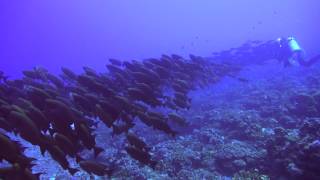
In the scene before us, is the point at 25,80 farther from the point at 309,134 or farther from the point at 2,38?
the point at 2,38

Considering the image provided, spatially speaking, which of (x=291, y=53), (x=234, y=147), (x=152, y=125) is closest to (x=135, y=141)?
(x=152, y=125)

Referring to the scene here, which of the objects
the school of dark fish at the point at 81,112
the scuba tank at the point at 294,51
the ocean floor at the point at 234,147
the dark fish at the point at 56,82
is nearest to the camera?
the school of dark fish at the point at 81,112

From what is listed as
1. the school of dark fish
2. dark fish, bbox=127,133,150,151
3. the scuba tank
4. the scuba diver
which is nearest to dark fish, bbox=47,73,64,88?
the school of dark fish

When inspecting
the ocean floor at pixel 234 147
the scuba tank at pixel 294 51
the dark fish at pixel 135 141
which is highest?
the scuba tank at pixel 294 51

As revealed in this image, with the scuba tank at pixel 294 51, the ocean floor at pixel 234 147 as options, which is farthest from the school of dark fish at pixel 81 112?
the scuba tank at pixel 294 51

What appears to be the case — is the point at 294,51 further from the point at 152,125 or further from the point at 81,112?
the point at 81,112

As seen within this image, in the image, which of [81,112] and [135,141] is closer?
[135,141]

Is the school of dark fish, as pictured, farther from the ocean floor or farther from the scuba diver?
the scuba diver

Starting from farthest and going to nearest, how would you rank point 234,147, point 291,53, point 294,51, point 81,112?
point 291,53 < point 294,51 < point 234,147 < point 81,112

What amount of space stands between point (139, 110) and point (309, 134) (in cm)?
510

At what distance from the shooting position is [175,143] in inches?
566

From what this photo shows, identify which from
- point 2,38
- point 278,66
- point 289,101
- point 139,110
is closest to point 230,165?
point 139,110

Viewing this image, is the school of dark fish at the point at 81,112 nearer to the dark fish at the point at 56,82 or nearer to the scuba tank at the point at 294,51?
the dark fish at the point at 56,82

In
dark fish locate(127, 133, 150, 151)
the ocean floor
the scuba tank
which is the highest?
the scuba tank
